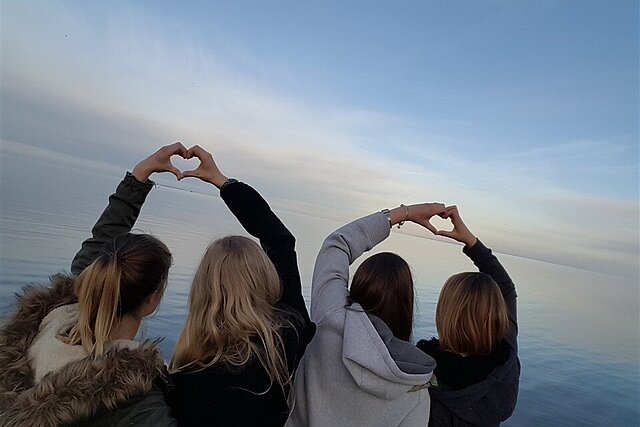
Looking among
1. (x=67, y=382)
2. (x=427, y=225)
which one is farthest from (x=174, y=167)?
(x=427, y=225)

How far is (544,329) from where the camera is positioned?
1455cm

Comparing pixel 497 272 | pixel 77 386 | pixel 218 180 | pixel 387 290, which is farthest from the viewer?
pixel 497 272

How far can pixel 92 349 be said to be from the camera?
1.53 meters

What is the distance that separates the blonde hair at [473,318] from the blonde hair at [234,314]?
2.61 ft

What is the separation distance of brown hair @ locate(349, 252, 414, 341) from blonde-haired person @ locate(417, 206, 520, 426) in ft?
0.72

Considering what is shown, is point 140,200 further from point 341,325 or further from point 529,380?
point 529,380

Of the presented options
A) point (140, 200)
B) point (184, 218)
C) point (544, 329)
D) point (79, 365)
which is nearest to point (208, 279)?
point (79, 365)

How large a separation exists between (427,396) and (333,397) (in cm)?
36

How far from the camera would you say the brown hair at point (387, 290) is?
2.01 m

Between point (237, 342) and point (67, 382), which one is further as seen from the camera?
point (237, 342)

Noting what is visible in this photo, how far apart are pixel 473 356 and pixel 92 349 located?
1.49 metres

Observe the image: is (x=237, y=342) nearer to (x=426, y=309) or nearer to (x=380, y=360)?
(x=380, y=360)

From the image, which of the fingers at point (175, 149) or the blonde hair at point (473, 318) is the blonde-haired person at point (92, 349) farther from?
the blonde hair at point (473, 318)

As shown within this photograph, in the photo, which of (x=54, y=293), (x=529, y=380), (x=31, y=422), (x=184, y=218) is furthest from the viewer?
(x=184, y=218)
